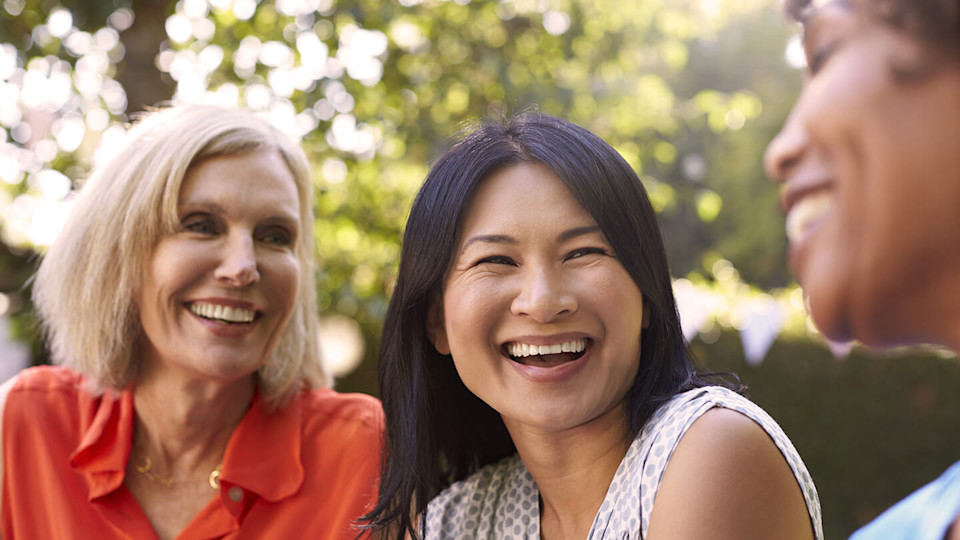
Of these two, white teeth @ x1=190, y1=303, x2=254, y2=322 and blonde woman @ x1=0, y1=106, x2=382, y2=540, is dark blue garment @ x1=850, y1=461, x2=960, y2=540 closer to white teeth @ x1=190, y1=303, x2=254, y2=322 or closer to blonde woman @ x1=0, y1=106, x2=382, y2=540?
blonde woman @ x1=0, y1=106, x2=382, y2=540

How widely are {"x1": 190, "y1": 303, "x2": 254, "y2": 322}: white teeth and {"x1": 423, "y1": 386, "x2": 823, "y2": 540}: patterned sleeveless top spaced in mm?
748

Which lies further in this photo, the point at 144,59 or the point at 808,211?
the point at 144,59

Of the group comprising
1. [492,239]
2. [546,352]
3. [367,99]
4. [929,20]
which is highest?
[367,99]

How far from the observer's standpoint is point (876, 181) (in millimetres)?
772

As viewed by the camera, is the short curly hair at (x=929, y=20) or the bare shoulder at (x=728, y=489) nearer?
the short curly hair at (x=929, y=20)

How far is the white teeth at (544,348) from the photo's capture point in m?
1.86

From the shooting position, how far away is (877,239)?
777mm

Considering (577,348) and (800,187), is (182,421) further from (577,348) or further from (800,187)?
(800,187)

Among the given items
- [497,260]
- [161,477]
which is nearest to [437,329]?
[497,260]

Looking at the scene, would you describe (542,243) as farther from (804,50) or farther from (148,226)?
(148,226)

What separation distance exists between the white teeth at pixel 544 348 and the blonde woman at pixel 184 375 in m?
0.87

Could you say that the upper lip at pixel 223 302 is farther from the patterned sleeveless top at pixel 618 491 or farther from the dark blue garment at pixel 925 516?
the dark blue garment at pixel 925 516

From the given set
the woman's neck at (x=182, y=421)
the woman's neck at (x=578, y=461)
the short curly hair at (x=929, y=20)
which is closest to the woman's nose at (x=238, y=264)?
the woman's neck at (x=182, y=421)

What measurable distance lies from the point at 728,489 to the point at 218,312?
1.46 metres
